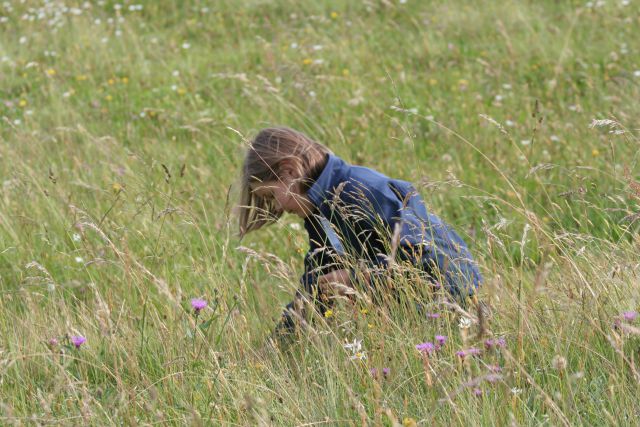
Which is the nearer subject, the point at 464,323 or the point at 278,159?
the point at 464,323

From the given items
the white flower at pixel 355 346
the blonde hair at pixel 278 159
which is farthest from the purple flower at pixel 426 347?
the blonde hair at pixel 278 159

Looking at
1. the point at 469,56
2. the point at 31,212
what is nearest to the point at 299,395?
the point at 31,212

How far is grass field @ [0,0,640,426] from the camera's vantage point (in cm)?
225

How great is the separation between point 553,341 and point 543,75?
4.39 m

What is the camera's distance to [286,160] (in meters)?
3.36

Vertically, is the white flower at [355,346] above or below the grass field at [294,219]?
above

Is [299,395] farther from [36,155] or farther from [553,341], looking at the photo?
[36,155]

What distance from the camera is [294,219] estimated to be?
15.6 ft

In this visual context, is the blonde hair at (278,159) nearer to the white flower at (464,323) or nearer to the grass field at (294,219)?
the grass field at (294,219)

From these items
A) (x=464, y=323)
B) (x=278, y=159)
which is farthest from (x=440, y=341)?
(x=278, y=159)

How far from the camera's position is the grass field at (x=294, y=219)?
2.25 meters

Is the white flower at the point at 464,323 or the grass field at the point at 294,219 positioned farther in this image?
the grass field at the point at 294,219

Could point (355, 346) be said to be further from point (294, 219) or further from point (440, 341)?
point (294, 219)

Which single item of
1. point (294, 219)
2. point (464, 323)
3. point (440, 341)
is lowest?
point (294, 219)
